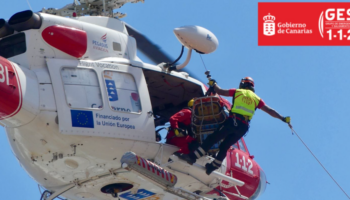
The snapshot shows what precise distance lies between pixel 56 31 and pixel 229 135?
4113 millimetres

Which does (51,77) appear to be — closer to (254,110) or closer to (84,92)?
(84,92)

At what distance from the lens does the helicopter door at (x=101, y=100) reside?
1212 centimetres

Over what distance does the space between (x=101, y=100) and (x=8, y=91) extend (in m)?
1.80

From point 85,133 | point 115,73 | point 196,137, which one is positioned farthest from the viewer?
point 196,137

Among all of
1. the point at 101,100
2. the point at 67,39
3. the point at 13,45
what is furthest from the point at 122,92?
the point at 13,45

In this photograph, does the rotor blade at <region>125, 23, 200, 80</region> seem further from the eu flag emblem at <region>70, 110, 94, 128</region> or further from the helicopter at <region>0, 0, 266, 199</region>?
the eu flag emblem at <region>70, 110, 94, 128</region>

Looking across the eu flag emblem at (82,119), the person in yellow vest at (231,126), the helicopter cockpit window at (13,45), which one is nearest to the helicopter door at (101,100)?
the eu flag emblem at (82,119)

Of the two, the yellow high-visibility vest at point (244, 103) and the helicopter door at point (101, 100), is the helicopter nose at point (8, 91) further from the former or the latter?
the yellow high-visibility vest at point (244, 103)

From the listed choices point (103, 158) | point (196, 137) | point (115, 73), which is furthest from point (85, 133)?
point (196, 137)

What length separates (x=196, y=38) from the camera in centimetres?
1374

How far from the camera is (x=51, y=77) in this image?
12227 mm

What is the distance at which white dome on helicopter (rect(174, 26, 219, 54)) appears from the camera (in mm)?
13688

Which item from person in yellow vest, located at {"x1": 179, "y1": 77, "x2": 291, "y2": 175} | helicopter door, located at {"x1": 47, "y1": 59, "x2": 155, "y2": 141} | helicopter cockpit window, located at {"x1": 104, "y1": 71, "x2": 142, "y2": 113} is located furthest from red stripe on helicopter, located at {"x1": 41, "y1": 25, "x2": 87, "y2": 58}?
person in yellow vest, located at {"x1": 179, "y1": 77, "x2": 291, "y2": 175}

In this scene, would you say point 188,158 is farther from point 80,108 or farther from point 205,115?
point 80,108
